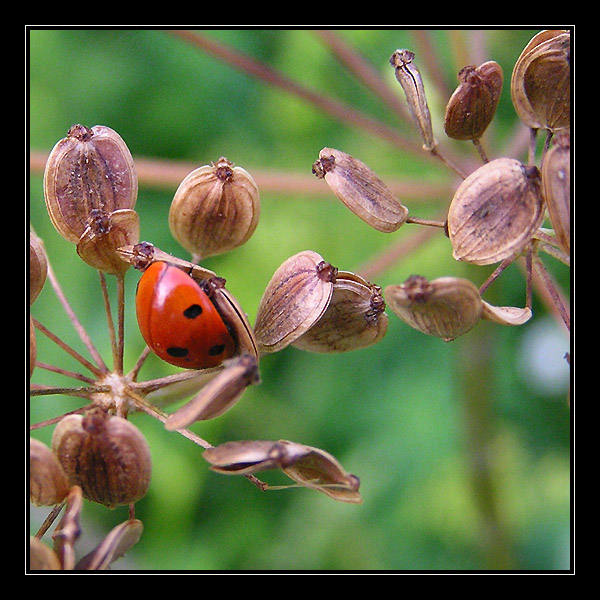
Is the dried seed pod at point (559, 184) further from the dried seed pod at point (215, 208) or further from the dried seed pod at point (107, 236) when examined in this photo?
the dried seed pod at point (107, 236)

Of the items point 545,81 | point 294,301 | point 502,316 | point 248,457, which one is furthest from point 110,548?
point 545,81

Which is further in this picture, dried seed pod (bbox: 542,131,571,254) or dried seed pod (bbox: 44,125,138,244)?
dried seed pod (bbox: 44,125,138,244)

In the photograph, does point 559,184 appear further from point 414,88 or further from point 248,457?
point 248,457

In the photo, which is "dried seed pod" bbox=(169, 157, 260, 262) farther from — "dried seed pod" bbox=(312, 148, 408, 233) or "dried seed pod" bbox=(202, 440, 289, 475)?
"dried seed pod" bbox=(202, 440, 289, 475)

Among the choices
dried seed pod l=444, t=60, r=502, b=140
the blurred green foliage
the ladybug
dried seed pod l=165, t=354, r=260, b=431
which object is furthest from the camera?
the blurred green foliage

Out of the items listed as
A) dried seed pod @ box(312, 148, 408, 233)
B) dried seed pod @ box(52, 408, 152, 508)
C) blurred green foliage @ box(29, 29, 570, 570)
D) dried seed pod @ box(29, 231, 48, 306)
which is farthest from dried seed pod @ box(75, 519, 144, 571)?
blurred green foliage @ box(29, 29, 570, 570)
